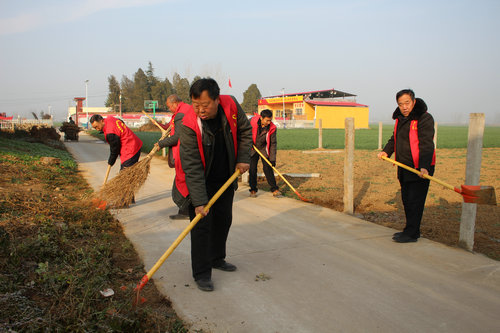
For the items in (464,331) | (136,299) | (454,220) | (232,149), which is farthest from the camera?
(454,220)

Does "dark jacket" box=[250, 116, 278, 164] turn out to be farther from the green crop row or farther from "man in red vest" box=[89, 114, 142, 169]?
the green crop row

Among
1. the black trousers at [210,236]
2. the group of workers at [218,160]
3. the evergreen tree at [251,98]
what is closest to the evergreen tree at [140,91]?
the evergreen tree at [251,98]

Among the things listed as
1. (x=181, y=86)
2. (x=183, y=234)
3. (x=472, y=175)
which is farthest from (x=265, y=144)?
(x=181, y=86)

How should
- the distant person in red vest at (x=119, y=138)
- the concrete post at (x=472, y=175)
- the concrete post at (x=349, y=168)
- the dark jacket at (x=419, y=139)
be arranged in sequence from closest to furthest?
the concrete post at (x=472, y=175) < the dark jacket at (x=419, y=139) < the concrete post at (x=349, y=168) < the distant person in red vest at (x=119, y=138)

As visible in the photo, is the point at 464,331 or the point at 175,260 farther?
the point at 175,260

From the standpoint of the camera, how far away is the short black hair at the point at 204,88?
3236 millimetres

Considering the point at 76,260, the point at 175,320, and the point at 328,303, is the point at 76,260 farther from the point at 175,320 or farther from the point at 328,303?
the point at 328,303

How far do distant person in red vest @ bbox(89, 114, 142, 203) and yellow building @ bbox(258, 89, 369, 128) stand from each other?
56.0 metres

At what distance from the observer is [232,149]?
363cm

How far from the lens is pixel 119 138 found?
7016 millimetres

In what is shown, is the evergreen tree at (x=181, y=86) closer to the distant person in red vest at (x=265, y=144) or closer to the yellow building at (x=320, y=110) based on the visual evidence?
the yellow building at (x=320, y=110)

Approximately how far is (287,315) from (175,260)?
1700mm

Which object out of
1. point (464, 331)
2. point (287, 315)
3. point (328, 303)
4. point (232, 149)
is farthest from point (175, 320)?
point (464, 331)

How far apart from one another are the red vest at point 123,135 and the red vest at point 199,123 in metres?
3.64
